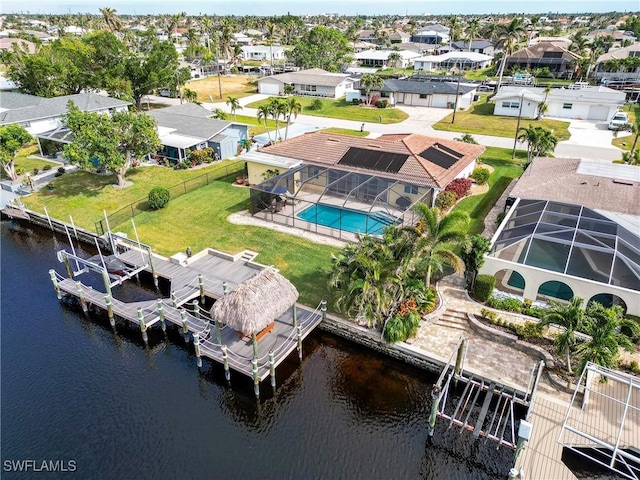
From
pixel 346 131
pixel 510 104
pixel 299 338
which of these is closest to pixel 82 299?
pixel 299 338

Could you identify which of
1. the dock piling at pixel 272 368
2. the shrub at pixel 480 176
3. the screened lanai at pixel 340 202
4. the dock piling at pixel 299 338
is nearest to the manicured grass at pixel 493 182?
the shrub at pixel 480 176

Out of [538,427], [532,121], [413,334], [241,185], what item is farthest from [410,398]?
[532,121]

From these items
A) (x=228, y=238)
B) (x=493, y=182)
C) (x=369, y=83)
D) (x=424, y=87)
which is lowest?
(x=228, y=238)

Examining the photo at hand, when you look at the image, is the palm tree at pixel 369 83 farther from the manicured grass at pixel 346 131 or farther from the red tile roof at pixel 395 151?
the red tile roof at pixel 395 151

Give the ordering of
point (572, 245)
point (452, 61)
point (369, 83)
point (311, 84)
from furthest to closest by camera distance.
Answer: point (452, 61), point (311, 84), point (369, 83), point (572, 245)

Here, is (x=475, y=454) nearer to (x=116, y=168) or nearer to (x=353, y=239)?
(x=353, y=239)

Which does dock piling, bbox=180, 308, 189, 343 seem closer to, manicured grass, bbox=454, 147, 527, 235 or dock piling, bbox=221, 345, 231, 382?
dock piling, bbox=221, 345, 231, 382

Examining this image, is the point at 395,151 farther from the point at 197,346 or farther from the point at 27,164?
the point at 27,164
